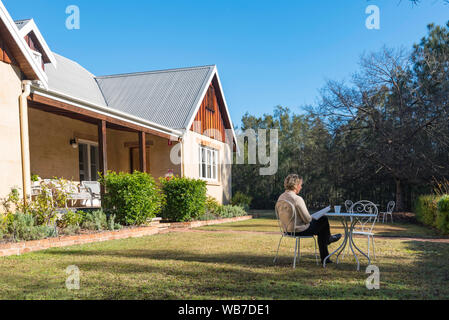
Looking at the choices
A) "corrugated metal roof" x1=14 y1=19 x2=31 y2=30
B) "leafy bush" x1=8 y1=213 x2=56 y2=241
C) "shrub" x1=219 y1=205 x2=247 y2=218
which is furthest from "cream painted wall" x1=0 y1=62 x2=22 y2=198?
"shrub" x1=219 y1=205 x2=247 y2=218

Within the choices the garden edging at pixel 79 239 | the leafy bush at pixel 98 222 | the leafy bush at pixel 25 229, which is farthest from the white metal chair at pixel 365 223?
the leafy bush at pixel 25 229

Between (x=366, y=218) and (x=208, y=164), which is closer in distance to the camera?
(x=366, y=218)

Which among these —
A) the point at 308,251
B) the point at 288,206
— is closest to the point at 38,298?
the point at 288,206

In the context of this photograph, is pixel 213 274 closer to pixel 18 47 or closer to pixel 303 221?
pixel 303 221

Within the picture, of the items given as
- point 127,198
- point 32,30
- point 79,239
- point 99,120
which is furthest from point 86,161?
point 79,239

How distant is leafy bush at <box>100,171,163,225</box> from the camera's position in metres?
9.01

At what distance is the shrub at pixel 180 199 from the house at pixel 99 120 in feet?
3.86

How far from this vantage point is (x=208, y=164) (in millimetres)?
17516

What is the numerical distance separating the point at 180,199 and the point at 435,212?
26.5ft

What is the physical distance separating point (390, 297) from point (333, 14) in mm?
11395

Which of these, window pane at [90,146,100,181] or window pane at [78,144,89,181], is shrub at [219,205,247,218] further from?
window pane at [78,144,89,181]

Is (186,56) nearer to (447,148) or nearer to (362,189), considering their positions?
(362,189)

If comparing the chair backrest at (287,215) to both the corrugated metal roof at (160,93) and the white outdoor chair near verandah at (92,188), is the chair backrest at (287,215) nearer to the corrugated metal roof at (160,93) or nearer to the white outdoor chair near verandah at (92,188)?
the white outdoor chair near verandah at (92,188)

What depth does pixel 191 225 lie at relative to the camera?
11211 millimetres
